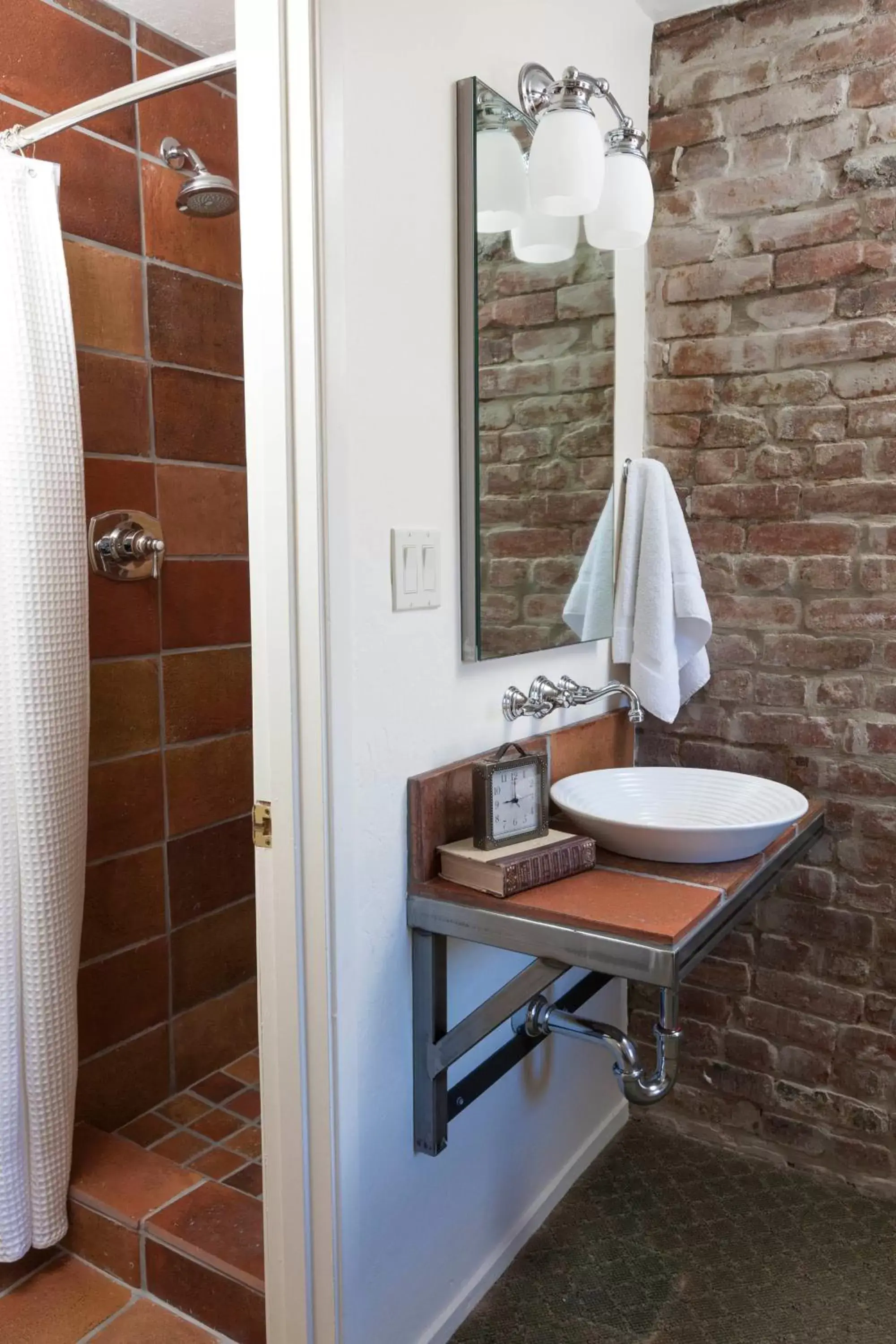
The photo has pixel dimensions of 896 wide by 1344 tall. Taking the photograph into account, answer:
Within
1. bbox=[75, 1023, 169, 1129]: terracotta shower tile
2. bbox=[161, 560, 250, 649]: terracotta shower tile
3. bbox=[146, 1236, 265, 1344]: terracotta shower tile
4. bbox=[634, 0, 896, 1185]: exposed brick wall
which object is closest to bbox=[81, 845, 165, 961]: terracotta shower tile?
bbox=[75, 1023, 169, 1129]: terracotta shower tile

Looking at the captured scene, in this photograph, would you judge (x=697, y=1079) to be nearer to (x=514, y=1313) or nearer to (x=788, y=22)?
(x=514, y=1313)

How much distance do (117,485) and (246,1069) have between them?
1.29 meters

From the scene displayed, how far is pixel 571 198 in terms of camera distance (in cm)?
148

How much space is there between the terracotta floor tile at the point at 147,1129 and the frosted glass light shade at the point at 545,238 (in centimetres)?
173

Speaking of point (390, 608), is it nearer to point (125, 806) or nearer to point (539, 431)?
point (539, 431)

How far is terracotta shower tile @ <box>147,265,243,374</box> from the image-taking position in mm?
1924

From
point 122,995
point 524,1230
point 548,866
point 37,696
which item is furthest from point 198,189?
point 524,1230

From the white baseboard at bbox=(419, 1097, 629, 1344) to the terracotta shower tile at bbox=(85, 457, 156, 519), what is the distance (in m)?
1.38

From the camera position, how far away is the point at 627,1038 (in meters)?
1.51

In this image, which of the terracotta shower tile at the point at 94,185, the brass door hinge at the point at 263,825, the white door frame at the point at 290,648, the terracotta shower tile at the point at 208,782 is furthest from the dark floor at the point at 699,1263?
the terracotta shower tile at the point at 94,185

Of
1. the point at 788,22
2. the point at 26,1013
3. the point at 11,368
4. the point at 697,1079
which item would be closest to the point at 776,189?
the point at 788,22

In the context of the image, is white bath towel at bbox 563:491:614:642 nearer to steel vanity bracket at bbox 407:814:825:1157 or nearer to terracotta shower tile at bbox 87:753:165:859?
steel vanity bracket at bbox 407:814:825:1157

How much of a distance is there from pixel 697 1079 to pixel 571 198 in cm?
170

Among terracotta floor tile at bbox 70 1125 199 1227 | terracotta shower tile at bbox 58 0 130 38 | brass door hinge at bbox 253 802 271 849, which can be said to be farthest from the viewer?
terracotta shower tile at bbox 58 0 130 38
